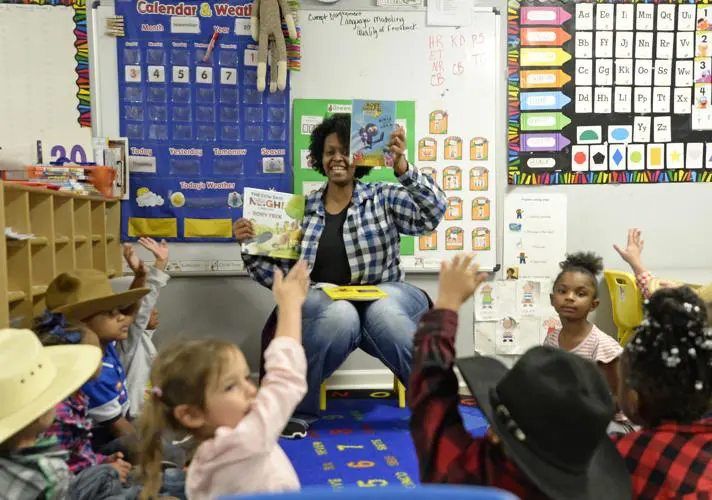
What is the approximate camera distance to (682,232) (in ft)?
11.5

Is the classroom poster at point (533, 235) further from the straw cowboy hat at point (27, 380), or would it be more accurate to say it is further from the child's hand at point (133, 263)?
the straw cowboy hat at point (27, 380)

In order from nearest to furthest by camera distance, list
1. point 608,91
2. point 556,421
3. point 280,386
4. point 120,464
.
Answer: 1. point 556,421
2. point 280,386
3. point 120,464
4. point 608,91

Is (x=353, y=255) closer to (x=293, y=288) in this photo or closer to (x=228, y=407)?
(x=293, y=288)

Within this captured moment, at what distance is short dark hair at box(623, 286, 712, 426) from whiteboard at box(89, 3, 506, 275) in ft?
7.09

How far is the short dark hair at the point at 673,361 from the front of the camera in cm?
121

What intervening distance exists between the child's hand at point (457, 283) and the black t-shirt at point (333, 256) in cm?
161

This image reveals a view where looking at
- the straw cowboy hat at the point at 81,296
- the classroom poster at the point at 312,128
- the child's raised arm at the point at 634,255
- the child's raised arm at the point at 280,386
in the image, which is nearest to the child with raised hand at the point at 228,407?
the child's raised arm at the point at 280,386

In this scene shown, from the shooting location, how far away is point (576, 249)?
3449mm

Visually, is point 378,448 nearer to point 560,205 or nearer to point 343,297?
point 343,297

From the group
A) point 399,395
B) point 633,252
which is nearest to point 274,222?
point 399,395

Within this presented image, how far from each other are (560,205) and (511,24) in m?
1.01

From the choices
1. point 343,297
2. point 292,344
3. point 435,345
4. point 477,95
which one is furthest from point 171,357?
point 477,95

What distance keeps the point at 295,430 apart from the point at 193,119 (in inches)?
67.2

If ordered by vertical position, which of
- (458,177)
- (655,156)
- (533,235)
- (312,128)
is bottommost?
(533,235)
